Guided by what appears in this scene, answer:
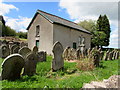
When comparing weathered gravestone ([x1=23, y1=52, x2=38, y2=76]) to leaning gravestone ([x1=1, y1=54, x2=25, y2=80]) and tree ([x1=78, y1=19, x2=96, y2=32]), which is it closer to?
leaning gravestone ([x1=1, y1=54, x2=25, y2=80])

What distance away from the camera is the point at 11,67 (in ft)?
15.7

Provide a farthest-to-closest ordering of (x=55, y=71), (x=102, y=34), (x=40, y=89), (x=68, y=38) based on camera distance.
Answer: (x=102, y=34), (x=68, y=38), (x=55, y=71), (x=40, y=89)

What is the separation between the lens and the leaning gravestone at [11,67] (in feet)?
15.2

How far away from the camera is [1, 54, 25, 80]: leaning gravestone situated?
464 centimetres

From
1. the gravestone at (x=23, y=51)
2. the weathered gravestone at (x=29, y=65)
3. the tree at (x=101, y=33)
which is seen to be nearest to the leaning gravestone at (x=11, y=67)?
the weathered gravestone at (x=29, y=65)

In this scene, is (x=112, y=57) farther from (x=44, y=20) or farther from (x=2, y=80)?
(x=2, y=80)

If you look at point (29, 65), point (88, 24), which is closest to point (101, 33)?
point (88, 24)

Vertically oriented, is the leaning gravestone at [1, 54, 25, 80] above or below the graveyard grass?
above

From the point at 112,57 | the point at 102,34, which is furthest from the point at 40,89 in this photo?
the point at 102,34

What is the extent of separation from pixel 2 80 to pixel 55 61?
324 centimetres

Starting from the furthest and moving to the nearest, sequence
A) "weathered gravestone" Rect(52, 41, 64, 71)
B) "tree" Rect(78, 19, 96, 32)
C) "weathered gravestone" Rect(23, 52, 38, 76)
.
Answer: "tree" Rect(78, 19, 96, 32) < "weathered gravestone" Rect(52, 41, 64, 71) < "weathered gravestone" Rect(23, 52, 38, 76)

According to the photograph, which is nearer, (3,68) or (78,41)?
(3,68)

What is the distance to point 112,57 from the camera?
16.2m

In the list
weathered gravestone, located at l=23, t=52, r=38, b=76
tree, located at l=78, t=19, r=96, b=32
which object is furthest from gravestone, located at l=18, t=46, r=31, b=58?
tree, located at l=78, t=19, r=96, b=32
